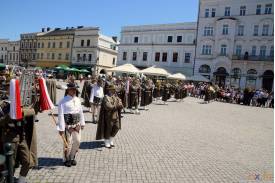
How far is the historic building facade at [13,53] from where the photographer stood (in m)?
86.8

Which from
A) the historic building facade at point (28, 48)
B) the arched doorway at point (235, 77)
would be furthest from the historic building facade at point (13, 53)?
the arched doorway at point (235, 77)

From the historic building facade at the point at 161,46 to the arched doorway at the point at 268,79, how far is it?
446 inches

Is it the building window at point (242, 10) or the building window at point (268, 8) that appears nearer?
the building window at point (268, 8)

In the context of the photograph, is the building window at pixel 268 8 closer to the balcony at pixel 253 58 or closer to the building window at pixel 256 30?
the building window at pixel 256 30

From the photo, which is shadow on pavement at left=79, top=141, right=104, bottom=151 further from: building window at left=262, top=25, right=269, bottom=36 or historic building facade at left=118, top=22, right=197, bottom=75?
historic building facade at left=118, top=22, right=197, bottom=75

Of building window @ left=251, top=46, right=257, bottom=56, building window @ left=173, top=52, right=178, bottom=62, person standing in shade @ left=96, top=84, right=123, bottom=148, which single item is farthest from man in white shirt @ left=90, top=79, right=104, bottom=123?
building window @ left=173, top=52, right=178, bottom=62

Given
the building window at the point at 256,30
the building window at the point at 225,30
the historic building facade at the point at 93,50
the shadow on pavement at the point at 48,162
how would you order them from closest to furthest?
the shadow on pavement at the point at 48,162
the building window at the point at 256,30
the building window at the point at 225,30
the historic building facade at the point at 93,50

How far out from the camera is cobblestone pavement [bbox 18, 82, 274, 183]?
6.33m

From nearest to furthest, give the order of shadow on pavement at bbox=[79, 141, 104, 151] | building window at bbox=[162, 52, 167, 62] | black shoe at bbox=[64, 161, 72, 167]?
1. black shoe at bbox=[64, 161, 72, 167]
2. shadow on pavement at bbox=[79, 141, 104, 151]
3. building window at bbox=[162, 52, 167, 62]

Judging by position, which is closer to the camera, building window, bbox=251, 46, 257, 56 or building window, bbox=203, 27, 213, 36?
building window, bbox=251, 46, 257, 56

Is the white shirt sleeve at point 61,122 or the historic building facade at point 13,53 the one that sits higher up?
the historic building facade at point 13,53

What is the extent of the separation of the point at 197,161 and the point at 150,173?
5.50 ft

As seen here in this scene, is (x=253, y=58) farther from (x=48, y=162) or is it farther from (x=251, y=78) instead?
(x=48, y=162)

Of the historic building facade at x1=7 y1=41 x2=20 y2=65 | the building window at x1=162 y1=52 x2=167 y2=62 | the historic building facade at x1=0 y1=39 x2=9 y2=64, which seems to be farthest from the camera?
the historic building facade at x1=0 y1=39 x2=9 y2=64
